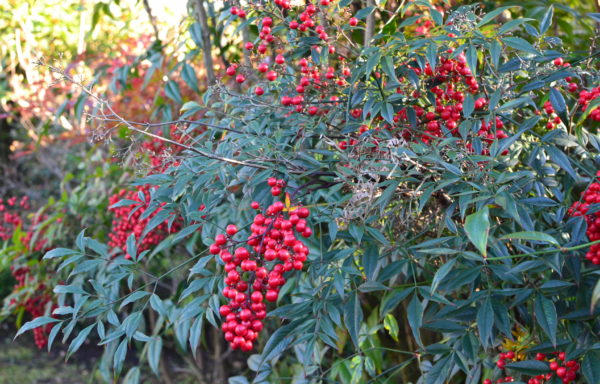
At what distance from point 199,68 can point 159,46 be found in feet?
3.42

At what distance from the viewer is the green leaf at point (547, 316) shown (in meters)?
1.10

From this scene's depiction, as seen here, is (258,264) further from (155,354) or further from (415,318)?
(155,354)

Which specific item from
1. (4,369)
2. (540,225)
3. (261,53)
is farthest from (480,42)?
(4,369)

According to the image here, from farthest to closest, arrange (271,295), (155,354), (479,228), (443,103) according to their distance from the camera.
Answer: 1. (155,354)
2. (443,103)
3. (271,295)
4. (479,228)

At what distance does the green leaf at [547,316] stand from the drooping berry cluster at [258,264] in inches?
18.6

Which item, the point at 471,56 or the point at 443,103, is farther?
the point at 443,103

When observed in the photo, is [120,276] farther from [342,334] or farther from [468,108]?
[342,334]

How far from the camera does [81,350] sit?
4680mm

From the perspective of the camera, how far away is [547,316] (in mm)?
1115

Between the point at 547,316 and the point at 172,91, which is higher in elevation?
the point at 172,91

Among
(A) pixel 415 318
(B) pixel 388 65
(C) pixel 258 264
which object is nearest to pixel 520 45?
(B) pixel 388 65

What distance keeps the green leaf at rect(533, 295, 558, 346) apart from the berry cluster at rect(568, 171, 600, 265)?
120mm

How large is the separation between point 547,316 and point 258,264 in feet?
1.89

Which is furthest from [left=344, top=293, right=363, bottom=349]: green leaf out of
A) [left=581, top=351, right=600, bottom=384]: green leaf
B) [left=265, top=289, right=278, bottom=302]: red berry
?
[left=581, top=351, right=600, bottom=384]: green leaf
